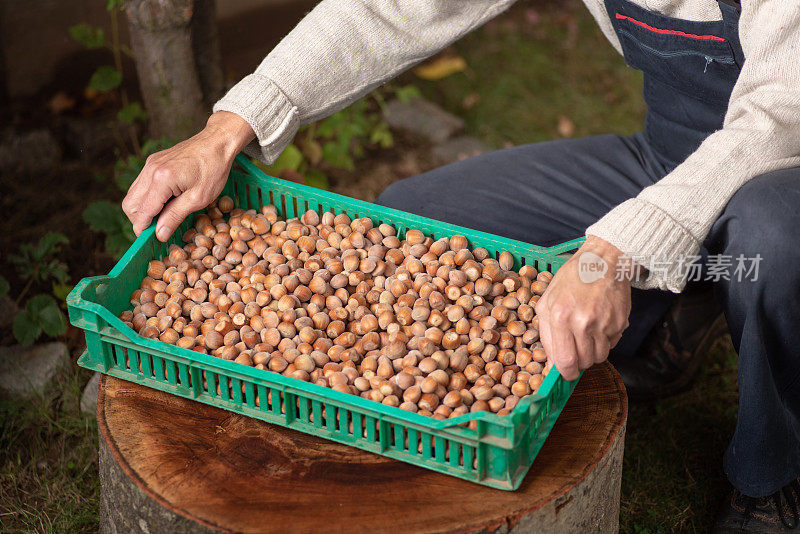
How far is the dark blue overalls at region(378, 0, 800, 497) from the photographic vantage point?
1438 mm

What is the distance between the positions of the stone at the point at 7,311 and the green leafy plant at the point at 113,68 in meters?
0.65

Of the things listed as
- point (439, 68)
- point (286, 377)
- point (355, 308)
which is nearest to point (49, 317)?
point (355, 308)

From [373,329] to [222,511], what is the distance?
43cm

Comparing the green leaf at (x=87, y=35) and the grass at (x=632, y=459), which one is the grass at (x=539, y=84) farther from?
Answer: the green leaf at (x=87, y=35)

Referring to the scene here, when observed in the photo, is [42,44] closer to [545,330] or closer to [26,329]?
[26,329]

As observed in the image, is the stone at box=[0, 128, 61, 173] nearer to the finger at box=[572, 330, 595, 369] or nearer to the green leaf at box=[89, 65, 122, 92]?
the green leaf at box=[89, 65, 122, 92]

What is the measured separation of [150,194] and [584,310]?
85 cm

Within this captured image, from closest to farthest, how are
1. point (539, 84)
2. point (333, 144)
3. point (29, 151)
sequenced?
point (29, 151), point (333, 144), point (539, 84)

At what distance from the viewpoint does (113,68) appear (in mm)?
2627

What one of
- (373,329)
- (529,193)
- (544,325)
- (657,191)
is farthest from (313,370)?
(529,193)

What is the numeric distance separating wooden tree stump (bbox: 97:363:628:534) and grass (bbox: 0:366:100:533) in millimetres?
488

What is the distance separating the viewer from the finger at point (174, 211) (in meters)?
1.61

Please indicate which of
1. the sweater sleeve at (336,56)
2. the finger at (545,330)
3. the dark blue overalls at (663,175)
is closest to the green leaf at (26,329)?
the sweater sleeve at (336,56)

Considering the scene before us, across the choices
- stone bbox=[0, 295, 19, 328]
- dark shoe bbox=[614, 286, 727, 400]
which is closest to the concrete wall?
stone bbox=[0, 295, 19, 328]
